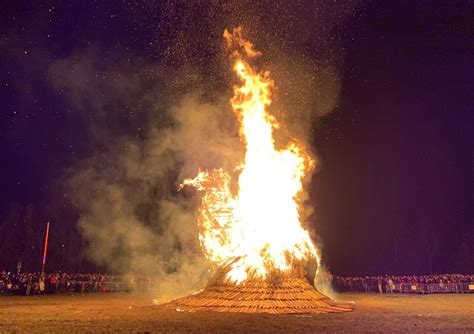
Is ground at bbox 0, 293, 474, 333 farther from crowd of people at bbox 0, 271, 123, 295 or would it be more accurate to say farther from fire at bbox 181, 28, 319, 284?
crowd of people at bbox 0, 271, 123, 295

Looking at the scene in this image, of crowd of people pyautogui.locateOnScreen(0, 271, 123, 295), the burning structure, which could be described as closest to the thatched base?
the burning structure

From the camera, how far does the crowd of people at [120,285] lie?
2845 cm

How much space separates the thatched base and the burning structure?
6 cm

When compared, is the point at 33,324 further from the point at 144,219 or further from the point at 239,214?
the point at 144,219

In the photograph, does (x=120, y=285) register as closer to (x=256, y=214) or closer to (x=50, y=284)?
(x=50, y=284)

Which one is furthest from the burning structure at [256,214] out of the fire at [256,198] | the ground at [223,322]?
the ground at [223,322]

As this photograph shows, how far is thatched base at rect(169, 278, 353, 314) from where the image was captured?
1738cm

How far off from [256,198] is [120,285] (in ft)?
60.7

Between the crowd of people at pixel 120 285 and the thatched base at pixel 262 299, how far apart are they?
14772 millimetres

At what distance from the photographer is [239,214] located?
73.6 ft

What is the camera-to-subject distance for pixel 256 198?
2197cm

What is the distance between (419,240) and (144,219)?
37.7 m

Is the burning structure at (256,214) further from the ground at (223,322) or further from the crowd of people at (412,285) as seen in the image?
the crowd of people at (412,285)

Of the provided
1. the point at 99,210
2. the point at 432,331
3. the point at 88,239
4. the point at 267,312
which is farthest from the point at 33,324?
the point at 88,239
